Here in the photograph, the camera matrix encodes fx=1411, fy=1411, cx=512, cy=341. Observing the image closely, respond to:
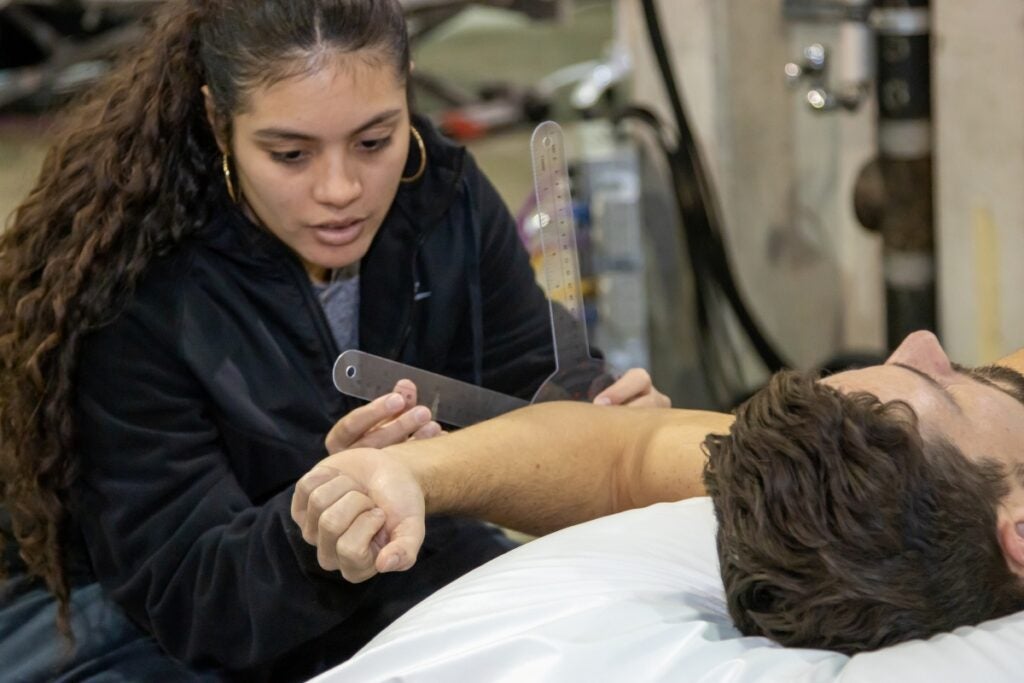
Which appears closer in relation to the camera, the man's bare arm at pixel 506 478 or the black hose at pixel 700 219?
the man's bare arm at pixel 506 478

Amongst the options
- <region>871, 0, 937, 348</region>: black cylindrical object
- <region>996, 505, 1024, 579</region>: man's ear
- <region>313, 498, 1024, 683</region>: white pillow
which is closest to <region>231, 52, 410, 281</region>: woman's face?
<region>313, 498, 1024, 683</region>: white pillow

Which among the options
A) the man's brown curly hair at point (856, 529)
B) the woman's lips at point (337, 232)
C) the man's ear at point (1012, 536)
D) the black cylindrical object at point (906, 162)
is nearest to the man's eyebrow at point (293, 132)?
the woman's lips at point (337, 232)

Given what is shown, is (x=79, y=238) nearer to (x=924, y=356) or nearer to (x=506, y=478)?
(x=506, y=478)

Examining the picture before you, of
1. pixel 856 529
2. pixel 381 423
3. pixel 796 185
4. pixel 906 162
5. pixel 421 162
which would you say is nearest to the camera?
pixel 856 529

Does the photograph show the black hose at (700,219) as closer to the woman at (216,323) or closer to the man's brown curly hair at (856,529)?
the woman at (216,323)

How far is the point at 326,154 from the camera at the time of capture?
1.56 metres

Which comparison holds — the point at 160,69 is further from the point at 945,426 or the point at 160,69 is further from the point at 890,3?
the point at 890,3

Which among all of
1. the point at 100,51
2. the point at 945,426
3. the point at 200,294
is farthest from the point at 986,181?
the point at 100,51

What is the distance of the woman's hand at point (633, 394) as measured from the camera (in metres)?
1.75

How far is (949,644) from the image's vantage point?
3.75ft

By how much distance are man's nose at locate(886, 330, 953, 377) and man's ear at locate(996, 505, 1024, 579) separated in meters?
0.17

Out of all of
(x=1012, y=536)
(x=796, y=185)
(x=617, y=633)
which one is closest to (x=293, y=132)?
(x=617, y=633)

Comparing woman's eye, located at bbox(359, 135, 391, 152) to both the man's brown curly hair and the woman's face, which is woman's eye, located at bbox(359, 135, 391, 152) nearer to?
the woman's face

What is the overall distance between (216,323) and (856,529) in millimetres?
771
